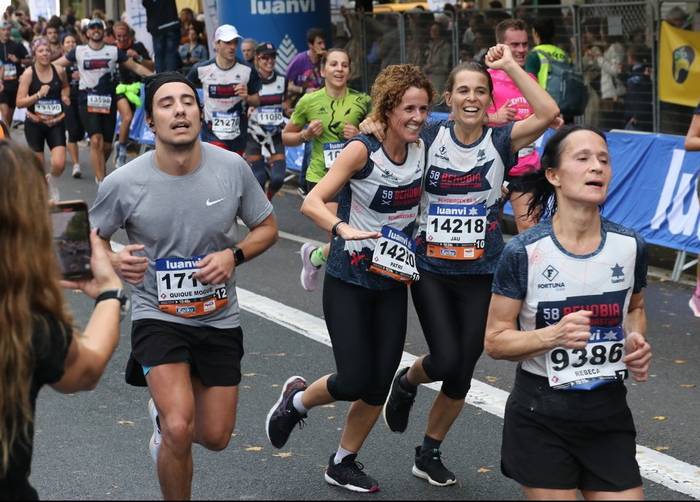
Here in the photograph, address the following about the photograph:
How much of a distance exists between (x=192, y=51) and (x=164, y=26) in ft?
3.11

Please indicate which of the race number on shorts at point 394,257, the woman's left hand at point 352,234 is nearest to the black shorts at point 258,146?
the race number on shorts at point 394,257

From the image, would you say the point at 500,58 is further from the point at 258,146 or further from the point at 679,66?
the point at 258,146

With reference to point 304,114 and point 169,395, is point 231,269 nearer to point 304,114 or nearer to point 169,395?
point 169,395

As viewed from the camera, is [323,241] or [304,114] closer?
[304,114]

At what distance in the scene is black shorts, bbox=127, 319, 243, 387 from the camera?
5422 mm

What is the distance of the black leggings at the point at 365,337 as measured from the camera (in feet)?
19.9

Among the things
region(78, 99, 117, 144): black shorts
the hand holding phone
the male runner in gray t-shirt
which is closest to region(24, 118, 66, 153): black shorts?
region(78, 99, 117, 144): black shorts

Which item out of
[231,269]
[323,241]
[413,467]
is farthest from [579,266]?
[323,241]

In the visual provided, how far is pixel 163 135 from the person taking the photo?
18.1 ft

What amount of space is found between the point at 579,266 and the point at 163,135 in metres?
1.84

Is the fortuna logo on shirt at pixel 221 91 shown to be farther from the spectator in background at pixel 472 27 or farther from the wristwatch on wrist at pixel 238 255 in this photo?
the wristwatch on wrist at pixel 238 255

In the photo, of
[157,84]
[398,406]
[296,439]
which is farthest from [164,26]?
[157,84]

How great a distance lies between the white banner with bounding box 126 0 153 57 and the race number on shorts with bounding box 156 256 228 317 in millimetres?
19397

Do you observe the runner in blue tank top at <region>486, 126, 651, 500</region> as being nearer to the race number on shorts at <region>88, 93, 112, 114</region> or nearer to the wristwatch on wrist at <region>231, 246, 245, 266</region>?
the wristwatch on wrist at <region>231, 246, 245, 266</region>
